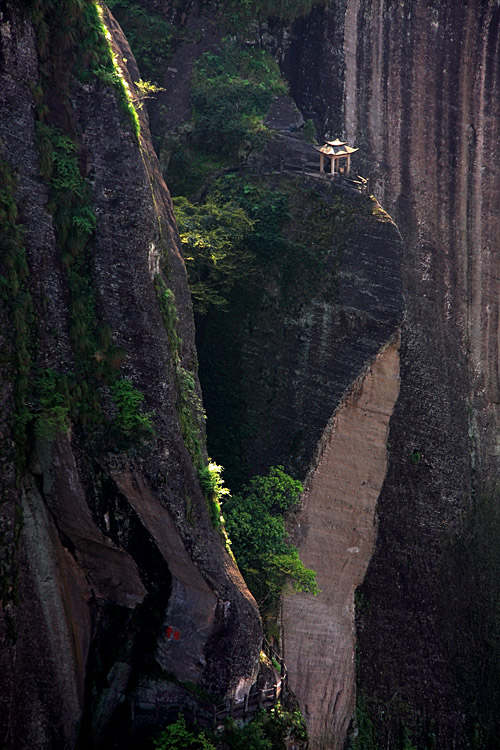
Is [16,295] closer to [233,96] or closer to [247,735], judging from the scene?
[247,735]

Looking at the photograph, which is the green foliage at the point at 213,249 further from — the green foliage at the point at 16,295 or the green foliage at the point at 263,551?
the green foliage at the point at 16,295

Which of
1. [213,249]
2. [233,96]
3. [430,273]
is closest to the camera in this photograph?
[213,249]

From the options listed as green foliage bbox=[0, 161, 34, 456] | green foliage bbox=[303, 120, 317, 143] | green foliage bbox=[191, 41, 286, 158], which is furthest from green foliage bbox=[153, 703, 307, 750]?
green foliage bbox=[303, 120, 317, 143]

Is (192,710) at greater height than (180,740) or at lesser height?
greater

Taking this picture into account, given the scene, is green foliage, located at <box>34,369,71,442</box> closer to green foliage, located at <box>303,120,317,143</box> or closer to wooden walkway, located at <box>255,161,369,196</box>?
wooden walkway, located at <box>255,161,369,196</box>

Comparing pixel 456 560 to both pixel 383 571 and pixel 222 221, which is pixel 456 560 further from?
pixel 222 221

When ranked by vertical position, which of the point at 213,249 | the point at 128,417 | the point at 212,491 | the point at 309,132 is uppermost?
the point at 309,132

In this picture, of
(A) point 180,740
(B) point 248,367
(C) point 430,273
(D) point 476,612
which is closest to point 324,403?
(B) point 248,367

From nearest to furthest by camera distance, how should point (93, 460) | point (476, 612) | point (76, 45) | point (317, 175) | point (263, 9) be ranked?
point (93, 460) → point (76, 45) → point (317, 175) → point (476, 612) → point (263, 9)
